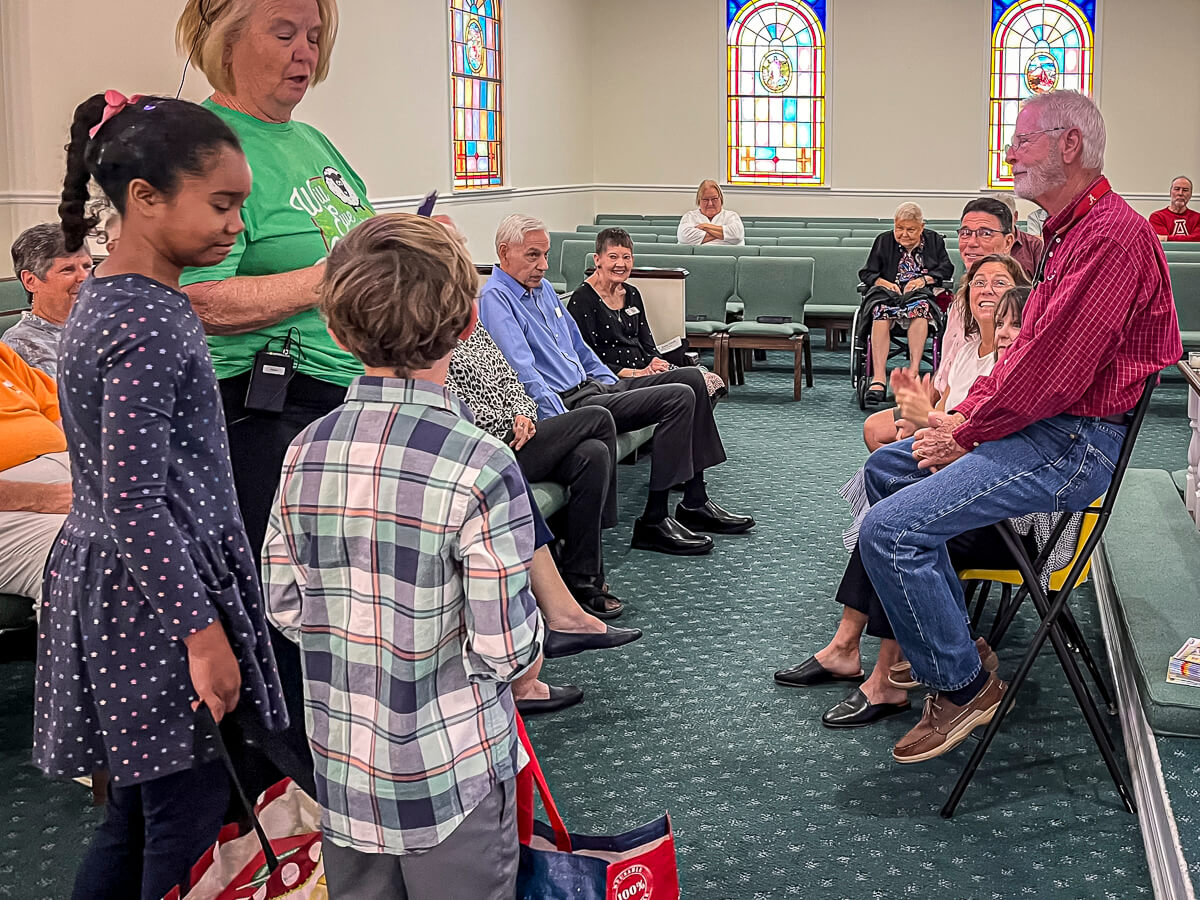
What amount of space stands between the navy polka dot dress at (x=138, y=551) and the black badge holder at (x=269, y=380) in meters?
0.31

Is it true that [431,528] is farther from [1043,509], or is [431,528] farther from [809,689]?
[809,689]

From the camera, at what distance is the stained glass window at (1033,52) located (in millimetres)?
15109

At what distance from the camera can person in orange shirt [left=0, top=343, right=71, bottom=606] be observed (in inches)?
125

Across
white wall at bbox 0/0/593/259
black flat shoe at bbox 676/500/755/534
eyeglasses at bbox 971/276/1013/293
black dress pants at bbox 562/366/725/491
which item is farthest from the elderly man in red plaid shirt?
white wall at bbox 0/0/593/259

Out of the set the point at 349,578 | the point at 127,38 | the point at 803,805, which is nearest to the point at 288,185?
the point at 349,578

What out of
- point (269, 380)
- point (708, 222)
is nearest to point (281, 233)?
point (269, 380)

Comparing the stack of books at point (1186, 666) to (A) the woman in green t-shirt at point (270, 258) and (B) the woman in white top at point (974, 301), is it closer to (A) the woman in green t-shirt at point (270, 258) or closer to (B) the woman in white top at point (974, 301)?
(B) the woman in white top at point (974, 301)

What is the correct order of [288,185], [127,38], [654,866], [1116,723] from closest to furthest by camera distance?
[654,866] < [288,185] < [1116,723] < [127,38]

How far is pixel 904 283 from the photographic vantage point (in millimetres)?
8367

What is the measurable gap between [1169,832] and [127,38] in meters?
5.80

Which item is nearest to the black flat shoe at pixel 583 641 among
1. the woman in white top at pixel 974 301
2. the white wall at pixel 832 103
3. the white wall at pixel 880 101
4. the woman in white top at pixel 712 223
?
the woman in white top at pixel 974 301

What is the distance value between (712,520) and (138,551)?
3643mm

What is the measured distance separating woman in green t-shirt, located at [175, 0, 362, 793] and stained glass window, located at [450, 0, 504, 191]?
9.00 metres

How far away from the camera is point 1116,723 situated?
3.29 meters
